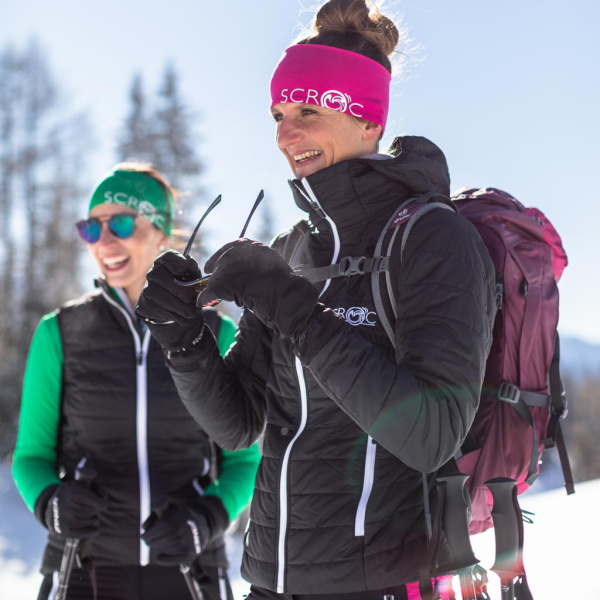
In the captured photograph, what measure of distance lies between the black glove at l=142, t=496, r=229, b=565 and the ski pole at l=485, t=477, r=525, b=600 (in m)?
1.56

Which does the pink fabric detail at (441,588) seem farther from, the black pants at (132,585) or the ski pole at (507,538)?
the black pants at (132,585)

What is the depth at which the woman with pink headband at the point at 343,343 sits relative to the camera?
185 cm

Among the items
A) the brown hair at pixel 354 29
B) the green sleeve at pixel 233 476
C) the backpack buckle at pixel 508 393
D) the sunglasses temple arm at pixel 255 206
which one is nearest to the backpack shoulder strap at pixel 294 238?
the sunglasses temple arm at pixel 255 206

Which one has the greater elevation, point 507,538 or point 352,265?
point 352,265

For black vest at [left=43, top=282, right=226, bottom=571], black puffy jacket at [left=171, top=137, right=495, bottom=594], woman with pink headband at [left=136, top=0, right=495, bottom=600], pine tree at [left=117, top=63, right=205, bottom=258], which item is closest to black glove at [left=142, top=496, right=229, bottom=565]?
black vest at [left=43, top=282, right=226, bottom=571]

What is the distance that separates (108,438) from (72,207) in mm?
32274

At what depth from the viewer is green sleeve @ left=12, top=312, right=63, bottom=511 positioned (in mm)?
3488

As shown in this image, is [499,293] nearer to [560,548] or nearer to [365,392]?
[365,392]

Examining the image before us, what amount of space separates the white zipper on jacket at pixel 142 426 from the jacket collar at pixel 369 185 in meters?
1.60

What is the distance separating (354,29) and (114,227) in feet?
6.10

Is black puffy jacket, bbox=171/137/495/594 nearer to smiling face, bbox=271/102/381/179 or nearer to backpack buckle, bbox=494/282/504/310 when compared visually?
smiling face, bbox=271/102/381/179

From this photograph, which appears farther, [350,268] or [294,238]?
[294,238]

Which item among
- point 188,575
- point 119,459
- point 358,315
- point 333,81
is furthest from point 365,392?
point 119,459

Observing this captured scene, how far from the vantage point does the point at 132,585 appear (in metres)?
3.25
